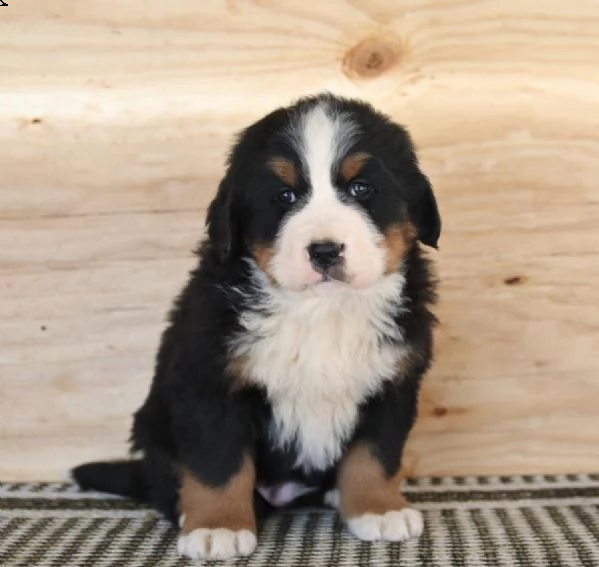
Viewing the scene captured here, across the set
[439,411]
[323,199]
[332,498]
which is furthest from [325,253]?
[439,411]

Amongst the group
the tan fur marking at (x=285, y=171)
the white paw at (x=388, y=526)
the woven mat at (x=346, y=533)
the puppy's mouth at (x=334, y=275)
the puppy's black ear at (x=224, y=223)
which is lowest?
the woven mat at (x=346, y=533)

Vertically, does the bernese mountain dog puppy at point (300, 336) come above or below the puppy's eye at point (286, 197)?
below

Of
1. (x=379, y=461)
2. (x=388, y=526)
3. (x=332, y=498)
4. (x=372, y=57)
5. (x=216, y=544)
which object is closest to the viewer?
(x=216, y=544)

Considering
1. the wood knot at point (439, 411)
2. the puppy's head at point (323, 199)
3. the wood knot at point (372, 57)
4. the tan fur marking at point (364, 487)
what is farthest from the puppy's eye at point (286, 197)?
the wood knot at point (439, 411)

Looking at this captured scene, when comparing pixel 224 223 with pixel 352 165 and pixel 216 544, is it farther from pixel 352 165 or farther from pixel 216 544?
pixel 216 544

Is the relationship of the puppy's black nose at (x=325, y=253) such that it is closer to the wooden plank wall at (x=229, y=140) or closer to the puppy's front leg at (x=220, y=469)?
the puppy's front leg at (x=220, y=469)
